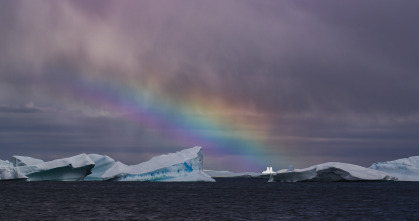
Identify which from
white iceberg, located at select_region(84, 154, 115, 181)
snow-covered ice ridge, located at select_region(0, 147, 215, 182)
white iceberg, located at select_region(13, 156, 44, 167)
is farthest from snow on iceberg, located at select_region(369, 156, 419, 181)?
white iceberg, located at select_region(13, 156, 44, 167)

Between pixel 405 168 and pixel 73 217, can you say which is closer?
pixel 73 217

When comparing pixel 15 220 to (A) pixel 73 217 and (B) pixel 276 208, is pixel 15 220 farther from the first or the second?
(B) pixel 276 208

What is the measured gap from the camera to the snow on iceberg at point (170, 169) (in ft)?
237

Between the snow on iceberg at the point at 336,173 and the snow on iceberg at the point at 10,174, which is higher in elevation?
the snow on iceberg at the point at 336,173

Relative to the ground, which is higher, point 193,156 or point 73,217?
point 193,156

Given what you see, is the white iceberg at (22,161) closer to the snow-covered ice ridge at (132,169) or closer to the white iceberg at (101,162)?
the snow-covered ice ridge at (132,169)

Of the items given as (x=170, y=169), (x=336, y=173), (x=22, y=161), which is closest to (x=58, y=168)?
(x=22, y=161)

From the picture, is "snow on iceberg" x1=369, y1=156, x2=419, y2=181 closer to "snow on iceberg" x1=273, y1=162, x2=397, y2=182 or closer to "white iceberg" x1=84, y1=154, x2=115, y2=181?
Answer: "snow on iceberg" x1=273, y1=162, x2=397, y2=182

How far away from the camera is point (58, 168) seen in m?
76.9

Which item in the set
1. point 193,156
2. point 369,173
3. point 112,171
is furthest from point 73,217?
point 369,173

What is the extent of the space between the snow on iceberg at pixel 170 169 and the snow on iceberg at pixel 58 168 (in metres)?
4.52

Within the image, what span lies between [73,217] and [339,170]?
56072 millimetres

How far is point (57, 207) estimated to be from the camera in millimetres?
38188

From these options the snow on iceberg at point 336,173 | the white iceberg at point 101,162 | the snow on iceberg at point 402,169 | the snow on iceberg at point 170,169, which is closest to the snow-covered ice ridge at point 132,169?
the snow on iceberg at point 170,169
